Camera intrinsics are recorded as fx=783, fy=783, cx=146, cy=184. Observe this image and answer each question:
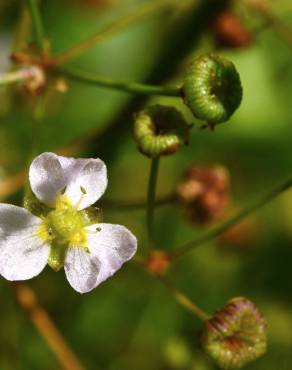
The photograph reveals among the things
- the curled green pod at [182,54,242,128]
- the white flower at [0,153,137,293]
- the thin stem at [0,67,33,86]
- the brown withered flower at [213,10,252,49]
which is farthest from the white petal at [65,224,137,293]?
the brown withered flower at [213,10,252,49]

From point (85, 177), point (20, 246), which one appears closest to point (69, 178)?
point (85, 177)

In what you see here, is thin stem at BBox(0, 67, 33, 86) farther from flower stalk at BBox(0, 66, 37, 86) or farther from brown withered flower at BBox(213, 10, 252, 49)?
brown withered flower at BBox(213, 10, 252, 49)

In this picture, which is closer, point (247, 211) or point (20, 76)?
point (247, 211)

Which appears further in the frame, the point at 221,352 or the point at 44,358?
the point at 44,358

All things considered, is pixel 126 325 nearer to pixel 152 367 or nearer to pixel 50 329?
pixel 152 367

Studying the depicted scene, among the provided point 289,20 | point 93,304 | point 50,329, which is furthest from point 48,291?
point 289,20

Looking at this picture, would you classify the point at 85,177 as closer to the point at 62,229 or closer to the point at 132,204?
the point at 62,229
